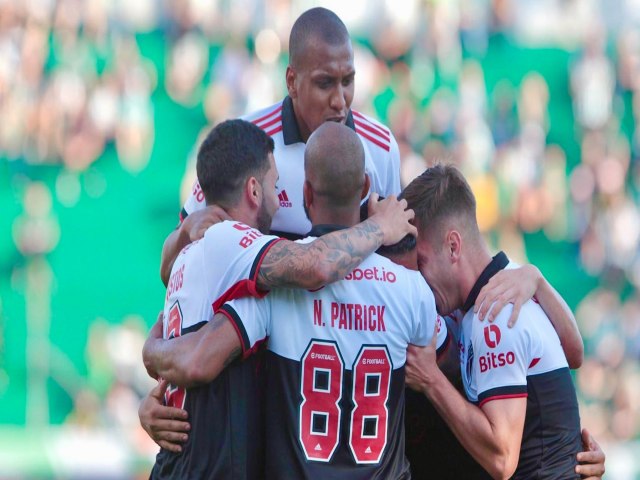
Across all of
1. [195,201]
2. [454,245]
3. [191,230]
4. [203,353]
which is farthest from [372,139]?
[203,353]

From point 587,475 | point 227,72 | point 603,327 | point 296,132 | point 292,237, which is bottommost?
point 587,475

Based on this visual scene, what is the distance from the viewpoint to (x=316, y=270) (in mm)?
4621

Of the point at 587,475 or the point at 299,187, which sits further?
the point at 299,187

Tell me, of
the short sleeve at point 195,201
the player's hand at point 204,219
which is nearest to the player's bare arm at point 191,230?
the player's hand at point 204,219

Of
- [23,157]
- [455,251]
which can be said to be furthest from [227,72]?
[455,251]

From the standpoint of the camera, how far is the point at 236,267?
15.8 ft

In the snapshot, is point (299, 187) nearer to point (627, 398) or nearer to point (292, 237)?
point (292, 237)

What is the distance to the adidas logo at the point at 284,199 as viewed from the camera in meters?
6.00

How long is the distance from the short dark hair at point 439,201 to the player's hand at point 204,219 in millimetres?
855

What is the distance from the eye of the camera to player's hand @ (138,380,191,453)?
4930 millimetres

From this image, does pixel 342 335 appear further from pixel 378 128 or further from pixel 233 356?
pixel 378 128

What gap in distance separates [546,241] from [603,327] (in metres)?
1.29

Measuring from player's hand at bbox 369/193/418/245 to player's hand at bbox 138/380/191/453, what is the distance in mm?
1157

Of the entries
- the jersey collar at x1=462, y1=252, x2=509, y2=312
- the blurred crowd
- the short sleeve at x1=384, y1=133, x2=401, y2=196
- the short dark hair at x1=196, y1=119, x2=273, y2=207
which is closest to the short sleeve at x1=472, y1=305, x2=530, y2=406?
the jersey collar at x1=462, y1=252, x2=509, y2=312
